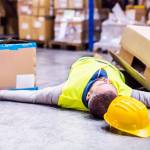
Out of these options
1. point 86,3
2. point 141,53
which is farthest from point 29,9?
point 141,53

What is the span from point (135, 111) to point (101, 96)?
32 centimetres

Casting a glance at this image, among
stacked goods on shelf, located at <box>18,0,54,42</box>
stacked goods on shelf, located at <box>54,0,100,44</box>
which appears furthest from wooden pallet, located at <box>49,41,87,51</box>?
stacked goods on shelf, located at <box>18,0,54,42</box>

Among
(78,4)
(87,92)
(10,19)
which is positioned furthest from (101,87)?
(10,19)

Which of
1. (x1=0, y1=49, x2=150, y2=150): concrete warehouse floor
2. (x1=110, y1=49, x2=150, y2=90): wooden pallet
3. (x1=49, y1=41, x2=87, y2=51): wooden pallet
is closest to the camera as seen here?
(x1=0, y1=49, x2=150, y2=150): concrete warehouse floor

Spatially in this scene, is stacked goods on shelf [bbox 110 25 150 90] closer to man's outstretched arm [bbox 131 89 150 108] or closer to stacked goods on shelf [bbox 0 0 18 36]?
man's outstretched arm [bbox 131 89 150 108]

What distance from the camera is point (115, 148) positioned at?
2.61 metres

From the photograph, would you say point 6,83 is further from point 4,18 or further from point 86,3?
point 4,18

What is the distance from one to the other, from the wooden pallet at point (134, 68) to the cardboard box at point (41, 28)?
13.3ft

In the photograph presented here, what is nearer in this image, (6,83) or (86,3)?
(6,83)

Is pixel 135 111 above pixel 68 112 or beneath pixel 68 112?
above

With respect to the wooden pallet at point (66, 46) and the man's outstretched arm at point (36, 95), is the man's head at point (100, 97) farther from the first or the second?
the wooden pallet at point (66, 46)

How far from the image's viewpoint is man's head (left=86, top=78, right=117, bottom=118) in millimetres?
3012

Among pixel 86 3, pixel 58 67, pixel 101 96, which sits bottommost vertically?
pixel 58 67

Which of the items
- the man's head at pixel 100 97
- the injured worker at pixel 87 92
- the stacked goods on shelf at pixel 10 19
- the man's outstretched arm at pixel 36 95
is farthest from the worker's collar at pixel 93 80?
the stacked goods on shelf at pixel 10 19
